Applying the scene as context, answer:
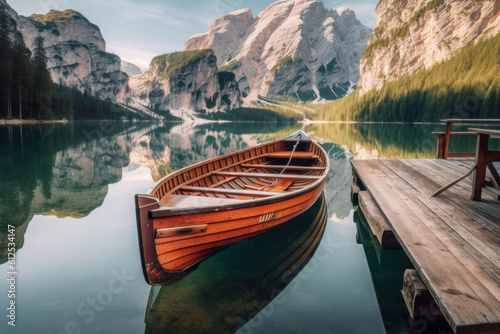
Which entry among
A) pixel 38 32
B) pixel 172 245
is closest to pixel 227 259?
pixel 172 245

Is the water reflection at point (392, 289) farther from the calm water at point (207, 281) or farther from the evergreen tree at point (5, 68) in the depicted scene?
the evergreen tree at point (5, 68)

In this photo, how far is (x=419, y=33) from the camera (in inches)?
4296

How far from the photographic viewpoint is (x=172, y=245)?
188 inches

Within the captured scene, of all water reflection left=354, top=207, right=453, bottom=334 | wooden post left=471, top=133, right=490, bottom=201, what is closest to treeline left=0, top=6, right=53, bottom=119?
water reflection left=354, top=207, right=453, bottom=334

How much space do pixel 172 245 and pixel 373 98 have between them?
378 feet

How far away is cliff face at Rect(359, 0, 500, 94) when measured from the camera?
3637 inches

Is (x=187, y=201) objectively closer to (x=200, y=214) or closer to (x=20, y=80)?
(x=200, y=214)

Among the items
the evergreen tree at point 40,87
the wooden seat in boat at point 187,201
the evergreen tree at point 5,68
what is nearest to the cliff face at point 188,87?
the evergreen tree at point 40,87

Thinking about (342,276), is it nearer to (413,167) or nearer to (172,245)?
(172,245)

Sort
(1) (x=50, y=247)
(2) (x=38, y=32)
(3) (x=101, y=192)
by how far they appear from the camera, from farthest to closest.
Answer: (2) (x=38, y=32) → (3) (x=101, y=192) → (1) (x=50, y=247)

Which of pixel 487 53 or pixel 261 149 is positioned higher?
pixel 487 53

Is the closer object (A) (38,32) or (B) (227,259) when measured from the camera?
(B) (227,259)

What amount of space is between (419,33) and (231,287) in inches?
5020

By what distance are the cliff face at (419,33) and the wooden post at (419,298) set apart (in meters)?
109
